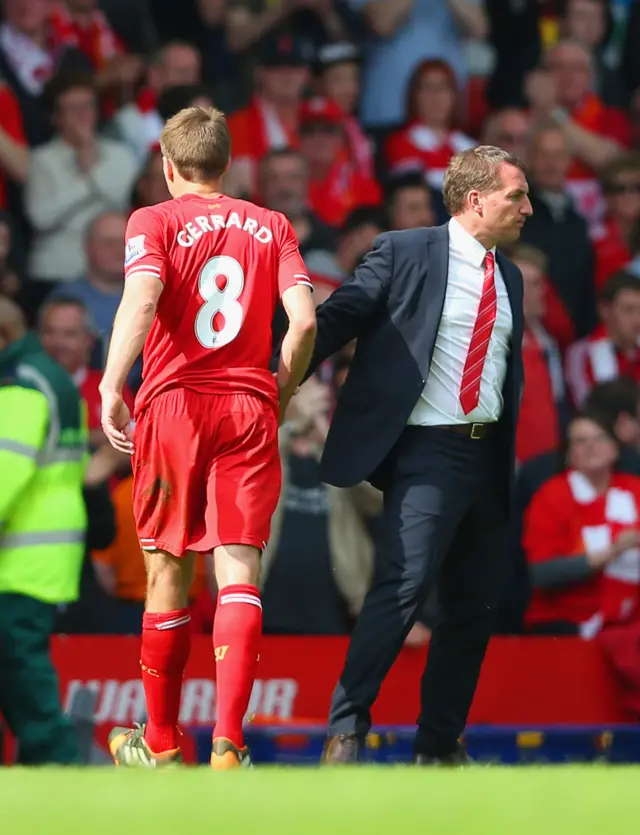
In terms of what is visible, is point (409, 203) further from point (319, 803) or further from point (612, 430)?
point (319, 803)

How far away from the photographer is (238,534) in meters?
6.22

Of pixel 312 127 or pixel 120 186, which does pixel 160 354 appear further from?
pixel 312 127

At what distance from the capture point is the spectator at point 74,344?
382 inches

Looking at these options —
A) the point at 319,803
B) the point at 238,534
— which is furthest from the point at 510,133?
the point at 319,803

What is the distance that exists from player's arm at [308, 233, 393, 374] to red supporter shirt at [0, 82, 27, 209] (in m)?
4.43

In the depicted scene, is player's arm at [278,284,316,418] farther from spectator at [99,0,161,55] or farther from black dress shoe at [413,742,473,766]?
spectator at [99,0,161,55]

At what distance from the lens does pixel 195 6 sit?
41.5 ft

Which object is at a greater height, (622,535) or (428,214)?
(428,214)

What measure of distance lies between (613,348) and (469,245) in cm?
495

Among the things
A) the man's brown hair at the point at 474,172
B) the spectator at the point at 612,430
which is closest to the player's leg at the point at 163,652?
the man's brown hair at the point at 474,172

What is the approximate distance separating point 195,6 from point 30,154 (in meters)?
2.19

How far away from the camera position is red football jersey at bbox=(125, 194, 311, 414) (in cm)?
629

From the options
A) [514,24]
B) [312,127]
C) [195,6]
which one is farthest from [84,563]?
[514,24]

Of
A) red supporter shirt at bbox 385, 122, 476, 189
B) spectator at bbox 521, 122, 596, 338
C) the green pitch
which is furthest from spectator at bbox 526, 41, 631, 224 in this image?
the green pitch
